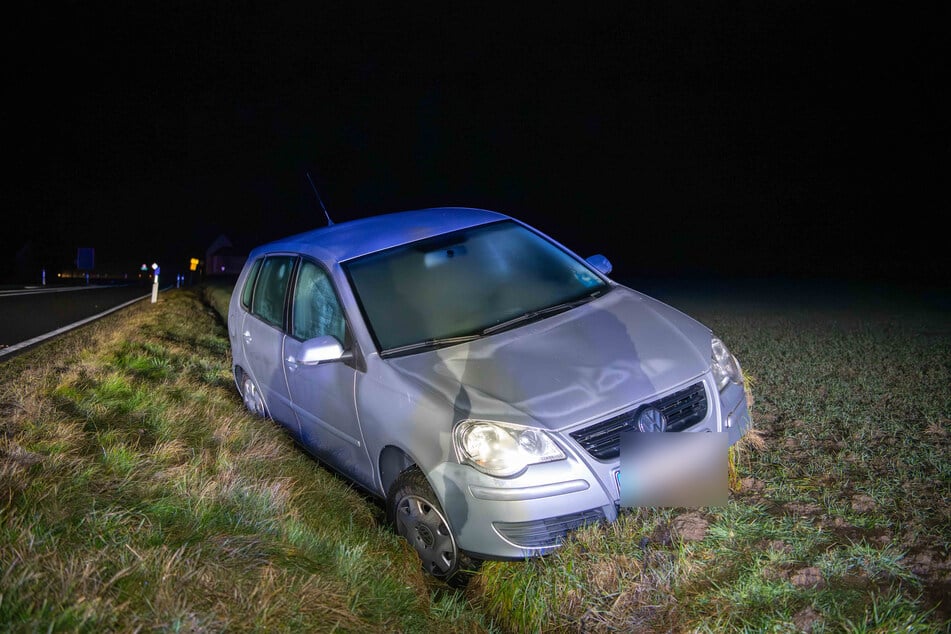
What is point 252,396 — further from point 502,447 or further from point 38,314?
point 38,314

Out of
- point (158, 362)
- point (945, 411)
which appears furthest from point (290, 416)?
point (945, 411)

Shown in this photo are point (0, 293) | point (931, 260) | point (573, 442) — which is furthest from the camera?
point (931, 260)

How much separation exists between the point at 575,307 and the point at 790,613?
216 centimetres

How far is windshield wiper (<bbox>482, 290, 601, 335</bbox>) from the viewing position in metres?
4.34

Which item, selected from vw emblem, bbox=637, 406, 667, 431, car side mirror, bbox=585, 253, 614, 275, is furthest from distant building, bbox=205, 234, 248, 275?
vw emblem, bbox=637, 406, 667, 431

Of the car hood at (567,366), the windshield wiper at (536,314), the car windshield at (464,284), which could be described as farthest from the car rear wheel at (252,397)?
the windshield wiper at (536,314)

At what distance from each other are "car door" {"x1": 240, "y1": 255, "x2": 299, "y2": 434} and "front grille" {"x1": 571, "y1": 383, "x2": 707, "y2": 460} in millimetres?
2477

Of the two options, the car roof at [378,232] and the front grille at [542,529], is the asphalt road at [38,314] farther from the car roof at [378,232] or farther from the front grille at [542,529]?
the front grille at [542,529]

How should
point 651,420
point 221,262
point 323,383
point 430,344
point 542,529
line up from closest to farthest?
point 542,529 < point 651,420 < point 430,344 < point 323,383 < point 221,262

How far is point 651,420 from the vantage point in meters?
3.60

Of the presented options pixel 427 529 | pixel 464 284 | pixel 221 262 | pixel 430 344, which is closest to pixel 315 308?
pixel 464 284

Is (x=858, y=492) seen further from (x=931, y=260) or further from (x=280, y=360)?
(x=931, y=260)

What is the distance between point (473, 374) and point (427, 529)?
2.50ft

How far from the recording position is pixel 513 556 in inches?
136
